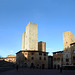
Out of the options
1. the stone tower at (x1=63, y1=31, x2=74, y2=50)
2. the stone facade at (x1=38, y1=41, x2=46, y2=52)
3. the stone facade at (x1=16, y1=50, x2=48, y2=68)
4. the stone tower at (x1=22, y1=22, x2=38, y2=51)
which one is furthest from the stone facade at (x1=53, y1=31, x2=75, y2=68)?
the stone facade at (x1=38, y1=41, x2=46, y2=52)

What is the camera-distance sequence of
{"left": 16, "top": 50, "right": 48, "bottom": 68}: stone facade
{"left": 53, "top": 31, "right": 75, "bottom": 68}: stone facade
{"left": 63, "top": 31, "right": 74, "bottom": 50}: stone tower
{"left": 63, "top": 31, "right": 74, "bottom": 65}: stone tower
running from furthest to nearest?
{"left": 16, "top": 50, "right": 48, "bottom": 68}: stone facade, {"left": 63, "top": 31, "right": 74, "bottom": 50}: stone tower, {"left": 63, "top": 31, "right": 74, "bottom": 65}: stone tower, {"left": 53, "top": 31, "right": 75, "bottom": 68}: stone facade

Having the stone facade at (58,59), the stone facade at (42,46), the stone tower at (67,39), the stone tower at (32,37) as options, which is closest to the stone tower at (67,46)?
the stone tower at (67,39)

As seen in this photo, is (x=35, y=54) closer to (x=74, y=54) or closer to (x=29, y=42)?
(x=29, y=42)

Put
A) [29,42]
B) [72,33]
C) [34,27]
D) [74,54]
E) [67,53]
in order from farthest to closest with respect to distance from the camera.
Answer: [34,27]
[29,42]
[72,33]
[67,53]
[74,54]

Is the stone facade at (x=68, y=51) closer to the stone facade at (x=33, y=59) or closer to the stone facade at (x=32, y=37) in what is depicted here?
the stone facade at (x=33, y=59)

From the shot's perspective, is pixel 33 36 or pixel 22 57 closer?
pixel 22 57

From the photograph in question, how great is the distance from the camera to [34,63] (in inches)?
2186

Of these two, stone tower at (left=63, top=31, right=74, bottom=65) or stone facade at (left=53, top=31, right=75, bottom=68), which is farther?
stone tower at (left=63, top=31, right=74, bottom=65)

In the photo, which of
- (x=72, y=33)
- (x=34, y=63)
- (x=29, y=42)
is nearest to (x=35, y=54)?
(x=34, y=63)

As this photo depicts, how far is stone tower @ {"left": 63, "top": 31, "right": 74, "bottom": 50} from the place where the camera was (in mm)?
54375

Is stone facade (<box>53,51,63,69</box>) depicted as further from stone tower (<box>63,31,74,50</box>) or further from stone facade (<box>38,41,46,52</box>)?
stone facade (<box>38,41,46,52</box>)

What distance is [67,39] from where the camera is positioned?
181ft

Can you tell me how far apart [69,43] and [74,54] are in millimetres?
6902

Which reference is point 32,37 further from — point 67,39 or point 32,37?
point 67,39
